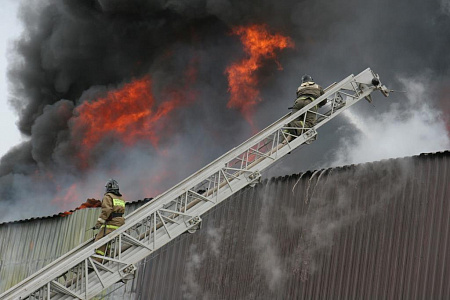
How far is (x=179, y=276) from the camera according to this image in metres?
15.4

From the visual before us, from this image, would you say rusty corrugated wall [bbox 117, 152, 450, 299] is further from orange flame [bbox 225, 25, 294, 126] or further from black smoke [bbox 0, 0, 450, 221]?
orange flame [bbox 225, 25, 294, 126]

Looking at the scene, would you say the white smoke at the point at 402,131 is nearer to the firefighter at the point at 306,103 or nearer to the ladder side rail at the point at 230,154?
the firefighter at the point at 306,103

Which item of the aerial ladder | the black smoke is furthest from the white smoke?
the aerial ladder

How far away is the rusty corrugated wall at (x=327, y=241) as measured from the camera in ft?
38.1

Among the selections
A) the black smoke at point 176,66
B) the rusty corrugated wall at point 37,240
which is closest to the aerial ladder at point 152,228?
the rusty corrugated wall at point 37,240

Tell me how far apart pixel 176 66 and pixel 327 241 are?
1601 cm

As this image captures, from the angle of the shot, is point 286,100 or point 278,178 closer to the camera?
point 278,178

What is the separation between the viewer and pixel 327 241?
42.4ft

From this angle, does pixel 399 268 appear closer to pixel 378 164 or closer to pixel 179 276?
pixel 378 164

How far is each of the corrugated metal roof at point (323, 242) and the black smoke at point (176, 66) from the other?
8224mm

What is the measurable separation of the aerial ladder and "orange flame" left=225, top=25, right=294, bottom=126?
1341 centimetres

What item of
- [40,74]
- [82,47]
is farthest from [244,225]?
[40,74]

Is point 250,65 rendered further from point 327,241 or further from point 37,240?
point 327,241

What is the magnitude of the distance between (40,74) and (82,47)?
333cm
